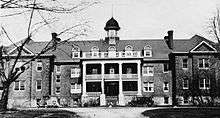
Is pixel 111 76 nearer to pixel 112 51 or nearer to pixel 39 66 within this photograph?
pixel 112 51

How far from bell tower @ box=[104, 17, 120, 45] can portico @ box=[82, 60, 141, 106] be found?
5214 mm

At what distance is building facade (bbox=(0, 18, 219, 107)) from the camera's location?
47.3 metres

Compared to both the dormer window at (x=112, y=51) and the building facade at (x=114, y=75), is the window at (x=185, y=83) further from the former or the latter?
the dormer window at (x=112, y=51)

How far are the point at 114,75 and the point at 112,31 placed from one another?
30.6 feet

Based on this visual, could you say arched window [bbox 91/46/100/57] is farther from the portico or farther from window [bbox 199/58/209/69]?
window [bbox 199/58/209/69]

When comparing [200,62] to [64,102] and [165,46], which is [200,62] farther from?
[64,102]

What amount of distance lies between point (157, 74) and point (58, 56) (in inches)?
596

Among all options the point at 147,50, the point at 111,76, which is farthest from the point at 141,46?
the point at 111,76

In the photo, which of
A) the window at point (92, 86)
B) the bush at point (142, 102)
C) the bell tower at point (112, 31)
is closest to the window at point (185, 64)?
the bush at point (142, 102)

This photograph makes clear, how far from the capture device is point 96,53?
49812mm

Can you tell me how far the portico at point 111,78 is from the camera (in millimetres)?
47713

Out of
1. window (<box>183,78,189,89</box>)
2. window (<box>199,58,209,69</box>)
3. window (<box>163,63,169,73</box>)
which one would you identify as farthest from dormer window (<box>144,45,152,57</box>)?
window (<box>199,58,209,69</box>)

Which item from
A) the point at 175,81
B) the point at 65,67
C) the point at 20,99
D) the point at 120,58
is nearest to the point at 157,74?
the point at 175,81

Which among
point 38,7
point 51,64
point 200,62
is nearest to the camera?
point 38,7
